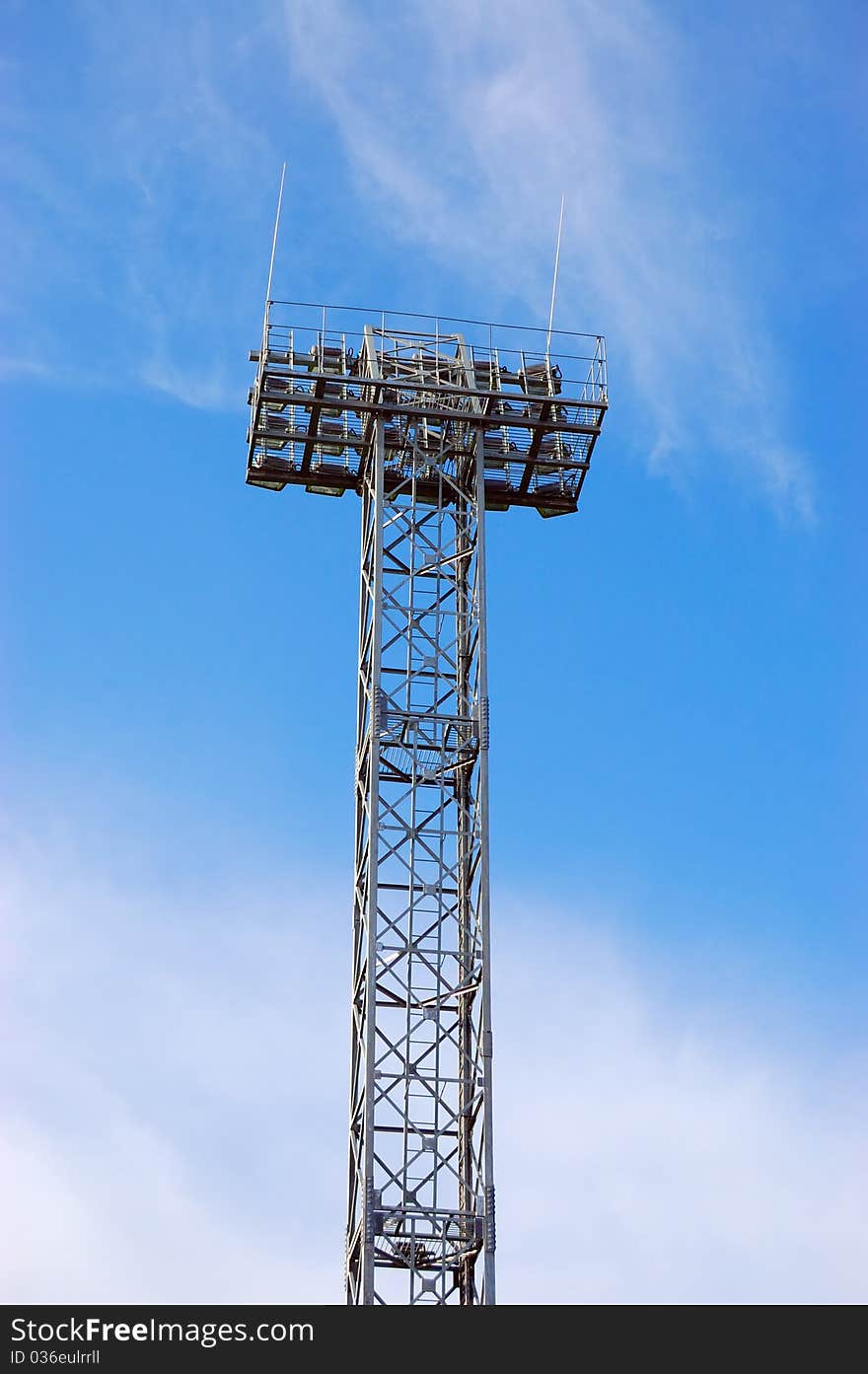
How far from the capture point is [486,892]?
1687 inches

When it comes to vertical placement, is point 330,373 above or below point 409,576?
above

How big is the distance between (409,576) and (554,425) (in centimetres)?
540

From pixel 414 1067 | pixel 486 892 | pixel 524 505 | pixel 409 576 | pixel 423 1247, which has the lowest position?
pixel 423 1247

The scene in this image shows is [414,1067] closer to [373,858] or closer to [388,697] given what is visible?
[373,858]

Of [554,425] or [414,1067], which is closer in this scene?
[414,1067]
